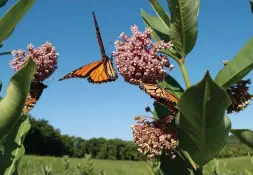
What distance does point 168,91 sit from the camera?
195 cm

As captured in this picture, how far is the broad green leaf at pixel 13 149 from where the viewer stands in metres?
1.83

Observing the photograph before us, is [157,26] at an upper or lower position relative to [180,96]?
upper

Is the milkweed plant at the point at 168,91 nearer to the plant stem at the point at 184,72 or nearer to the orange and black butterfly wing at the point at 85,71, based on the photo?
the plant stem at the point at 184,72

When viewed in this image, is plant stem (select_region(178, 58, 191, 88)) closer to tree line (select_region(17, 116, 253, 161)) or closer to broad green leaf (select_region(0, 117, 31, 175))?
broad green leaf (select_region(0, 117, 31, 175))

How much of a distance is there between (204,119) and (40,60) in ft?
3.14

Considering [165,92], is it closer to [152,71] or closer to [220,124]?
[152,71]

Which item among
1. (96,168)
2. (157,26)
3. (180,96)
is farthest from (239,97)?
(96,168)

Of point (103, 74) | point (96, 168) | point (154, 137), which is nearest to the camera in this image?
point (154, 137)

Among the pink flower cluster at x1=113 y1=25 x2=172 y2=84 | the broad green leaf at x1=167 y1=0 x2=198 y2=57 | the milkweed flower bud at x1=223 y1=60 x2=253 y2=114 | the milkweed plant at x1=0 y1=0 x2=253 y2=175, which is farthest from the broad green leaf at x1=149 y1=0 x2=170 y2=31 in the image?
the milkweed flower bud at x1=223 y1=60 x2=253 y2=114

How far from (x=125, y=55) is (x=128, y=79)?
126 millimetres

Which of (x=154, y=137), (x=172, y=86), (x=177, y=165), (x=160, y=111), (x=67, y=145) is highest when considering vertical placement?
(x=67, y=145)

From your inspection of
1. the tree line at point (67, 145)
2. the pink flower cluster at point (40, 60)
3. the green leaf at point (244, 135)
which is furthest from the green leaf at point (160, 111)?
the tree line at point (67, 145)

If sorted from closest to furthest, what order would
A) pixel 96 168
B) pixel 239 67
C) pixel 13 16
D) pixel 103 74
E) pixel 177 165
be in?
pixel 13 16
pixel 239 67
pixel 177 165
pixel 103 74
pixel 96 168

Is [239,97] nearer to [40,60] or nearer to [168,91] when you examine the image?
[168,91]
